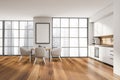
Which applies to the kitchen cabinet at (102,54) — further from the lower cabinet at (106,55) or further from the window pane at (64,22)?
the window pane at (64,22)

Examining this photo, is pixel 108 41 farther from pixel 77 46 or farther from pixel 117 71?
pixel 117 71

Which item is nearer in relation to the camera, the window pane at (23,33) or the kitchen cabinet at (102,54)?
the kitchen cabinet at (102,54)

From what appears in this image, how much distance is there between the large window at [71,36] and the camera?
9477mm

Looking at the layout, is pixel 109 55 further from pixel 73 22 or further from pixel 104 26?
pixel 73 22

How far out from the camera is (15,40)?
10.2 m

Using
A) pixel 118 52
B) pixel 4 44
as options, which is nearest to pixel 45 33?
pixel 4 44

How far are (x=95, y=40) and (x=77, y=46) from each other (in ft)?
4.66

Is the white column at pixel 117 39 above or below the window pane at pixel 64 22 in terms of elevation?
below

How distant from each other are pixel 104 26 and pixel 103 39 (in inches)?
53.9

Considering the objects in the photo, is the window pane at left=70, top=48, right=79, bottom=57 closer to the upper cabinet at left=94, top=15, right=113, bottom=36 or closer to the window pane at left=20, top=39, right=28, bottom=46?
the upper cabinet at left=94, top=15, right=113, bottom=36

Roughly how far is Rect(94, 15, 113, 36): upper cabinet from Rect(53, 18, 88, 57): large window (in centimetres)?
136

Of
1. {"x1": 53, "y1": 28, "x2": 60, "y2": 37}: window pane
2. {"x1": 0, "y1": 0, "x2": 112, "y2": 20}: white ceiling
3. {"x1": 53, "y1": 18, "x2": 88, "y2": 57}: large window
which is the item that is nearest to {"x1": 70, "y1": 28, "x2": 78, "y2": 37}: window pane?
{"x1": 53, "y1": 18, "x2": 88, "y2": 57}: large window

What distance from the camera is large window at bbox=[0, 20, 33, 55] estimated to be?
33.2 ft

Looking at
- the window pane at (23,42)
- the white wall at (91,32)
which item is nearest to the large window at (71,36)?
the white wall at (91,32)
